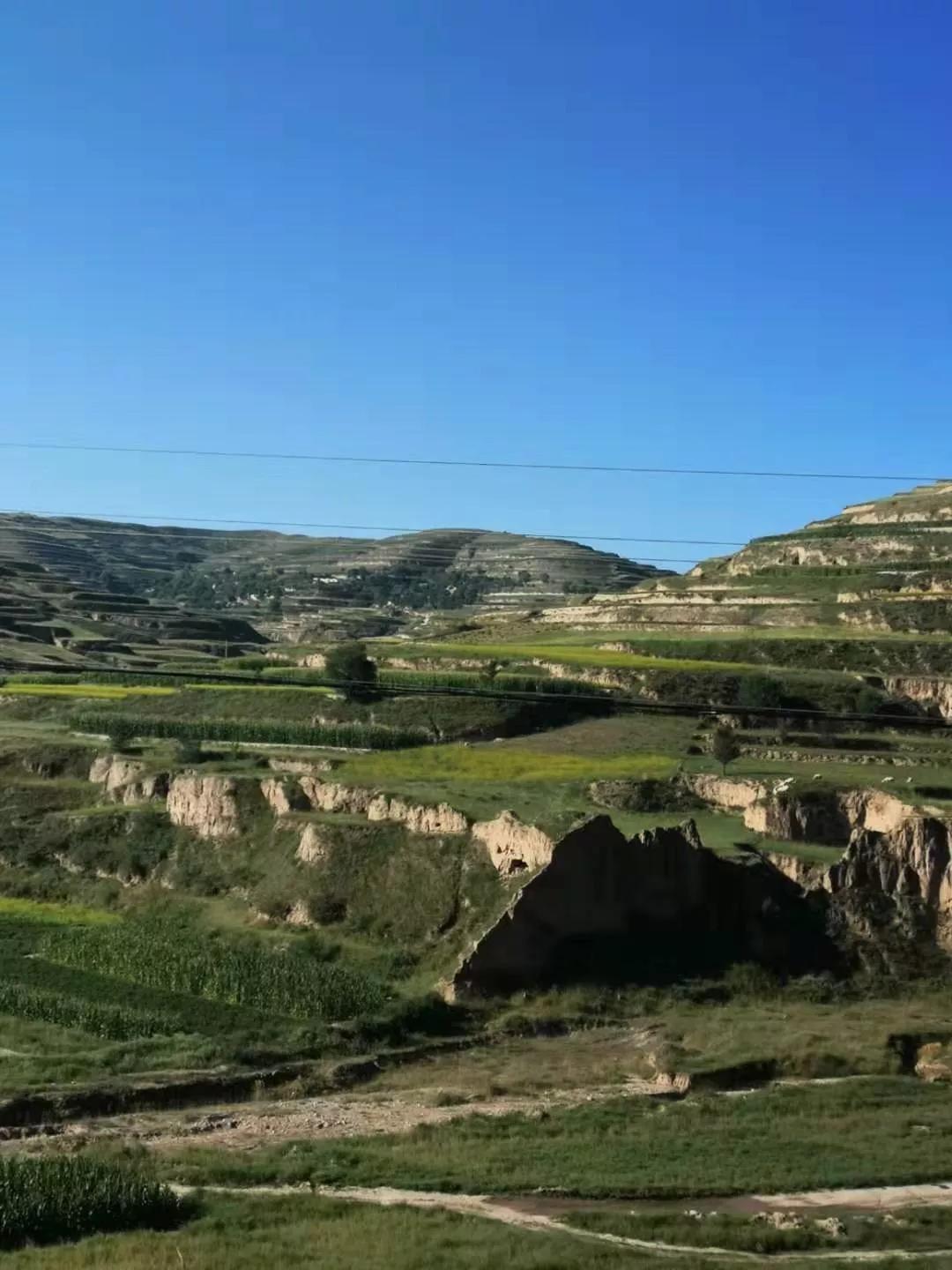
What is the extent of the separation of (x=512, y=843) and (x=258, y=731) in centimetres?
1673

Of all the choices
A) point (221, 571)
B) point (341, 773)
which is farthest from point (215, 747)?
point (221, 571)

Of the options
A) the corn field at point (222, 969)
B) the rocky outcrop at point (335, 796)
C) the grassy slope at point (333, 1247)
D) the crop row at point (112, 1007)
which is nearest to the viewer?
the grassy slope at point (333, 1247)

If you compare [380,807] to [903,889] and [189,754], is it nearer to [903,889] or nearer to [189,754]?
[189,754]

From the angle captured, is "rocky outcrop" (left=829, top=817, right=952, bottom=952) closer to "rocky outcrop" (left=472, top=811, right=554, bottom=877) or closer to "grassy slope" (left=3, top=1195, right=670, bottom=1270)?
"rocky outcrop" (left=472, top=811, right=554, bottom=877)

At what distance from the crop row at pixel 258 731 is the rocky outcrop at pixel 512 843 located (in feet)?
37.6

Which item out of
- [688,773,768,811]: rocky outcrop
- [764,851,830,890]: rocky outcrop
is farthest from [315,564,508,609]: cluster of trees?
[764,851,830,890]: rocky outcrop

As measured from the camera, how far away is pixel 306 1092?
30375mm

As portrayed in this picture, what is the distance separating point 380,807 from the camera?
1622 inches

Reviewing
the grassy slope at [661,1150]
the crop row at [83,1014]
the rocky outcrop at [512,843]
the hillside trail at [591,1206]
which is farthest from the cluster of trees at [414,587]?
the hillside trail at [591,1206]

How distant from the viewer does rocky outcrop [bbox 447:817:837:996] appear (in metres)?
35.3

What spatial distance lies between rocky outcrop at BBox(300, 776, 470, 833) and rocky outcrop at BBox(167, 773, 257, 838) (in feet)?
7.07

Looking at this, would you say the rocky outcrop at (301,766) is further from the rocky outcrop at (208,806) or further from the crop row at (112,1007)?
the crop row at (112,1007)

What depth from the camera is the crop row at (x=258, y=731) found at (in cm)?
4969

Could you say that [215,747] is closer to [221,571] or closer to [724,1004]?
[724,1004]
